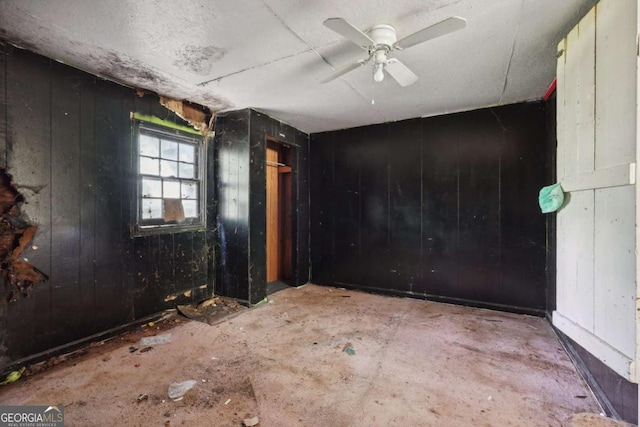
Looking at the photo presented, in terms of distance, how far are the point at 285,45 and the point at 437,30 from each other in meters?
1.13

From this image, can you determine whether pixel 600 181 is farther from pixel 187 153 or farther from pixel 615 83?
pixel 187 153

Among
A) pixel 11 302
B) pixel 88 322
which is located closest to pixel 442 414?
pixel 88 322

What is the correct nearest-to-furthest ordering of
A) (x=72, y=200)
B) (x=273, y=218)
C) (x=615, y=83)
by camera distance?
(x=615, y=83), (x=72, y=200), (x=273, y=218)

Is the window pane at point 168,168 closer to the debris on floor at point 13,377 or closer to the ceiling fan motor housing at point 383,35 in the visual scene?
the debris on floor at point 13,377

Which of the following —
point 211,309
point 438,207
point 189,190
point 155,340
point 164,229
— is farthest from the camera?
point 438,207

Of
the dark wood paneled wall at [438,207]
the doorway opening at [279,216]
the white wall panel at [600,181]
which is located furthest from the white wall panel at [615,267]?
the doorway opening at [279,216]

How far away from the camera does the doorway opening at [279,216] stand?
4664 millimetres

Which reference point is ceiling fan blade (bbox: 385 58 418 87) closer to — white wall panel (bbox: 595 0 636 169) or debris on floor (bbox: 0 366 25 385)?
white wall panel (bbox: 595 0 636 169)

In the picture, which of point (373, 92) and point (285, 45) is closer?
point (285, 45)

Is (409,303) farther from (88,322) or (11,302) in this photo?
(11,302)

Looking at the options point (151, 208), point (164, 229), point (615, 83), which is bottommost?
point (164, 229)

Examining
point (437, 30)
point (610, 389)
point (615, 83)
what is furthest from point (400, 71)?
point (610, 389)

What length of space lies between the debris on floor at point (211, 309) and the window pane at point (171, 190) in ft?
4.41

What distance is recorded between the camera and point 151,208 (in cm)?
315
